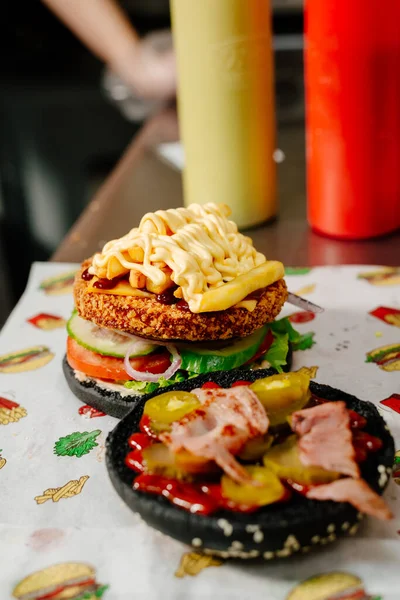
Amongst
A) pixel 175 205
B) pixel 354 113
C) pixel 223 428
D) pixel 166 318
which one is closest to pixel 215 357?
pixel 166 318

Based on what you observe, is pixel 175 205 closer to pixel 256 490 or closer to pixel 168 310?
pixel 168 310

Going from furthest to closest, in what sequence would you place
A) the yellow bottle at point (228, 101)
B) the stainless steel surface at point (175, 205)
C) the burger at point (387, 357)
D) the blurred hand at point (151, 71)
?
the blurred hand at point (151, 71) < the stainless steel surface at point (175, 205) < the yellow bottle at point (228, 101) < the burger at point (387, 357)

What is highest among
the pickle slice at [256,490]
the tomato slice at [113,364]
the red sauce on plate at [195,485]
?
the pickle slice at [256,490]

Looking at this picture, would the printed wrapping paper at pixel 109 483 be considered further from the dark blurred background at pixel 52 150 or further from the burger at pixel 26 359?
the dark blurred background at pixel 52 150

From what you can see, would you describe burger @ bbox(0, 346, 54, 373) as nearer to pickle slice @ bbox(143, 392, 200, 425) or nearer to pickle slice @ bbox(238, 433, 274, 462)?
pickle slice @ bbox(143, 392, 200, 425)

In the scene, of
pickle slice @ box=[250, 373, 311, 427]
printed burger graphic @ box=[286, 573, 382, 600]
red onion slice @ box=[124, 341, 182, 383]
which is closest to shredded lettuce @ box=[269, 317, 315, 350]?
red onion slice @ box=[124, 341, 182, 383]

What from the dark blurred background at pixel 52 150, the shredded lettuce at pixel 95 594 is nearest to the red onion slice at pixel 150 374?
the shredded lettuce at pixel 95 594

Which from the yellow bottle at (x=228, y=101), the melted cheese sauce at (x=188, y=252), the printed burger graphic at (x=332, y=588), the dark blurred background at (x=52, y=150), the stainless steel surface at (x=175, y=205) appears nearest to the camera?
the printed burger graphic at (x=332, y=588)
